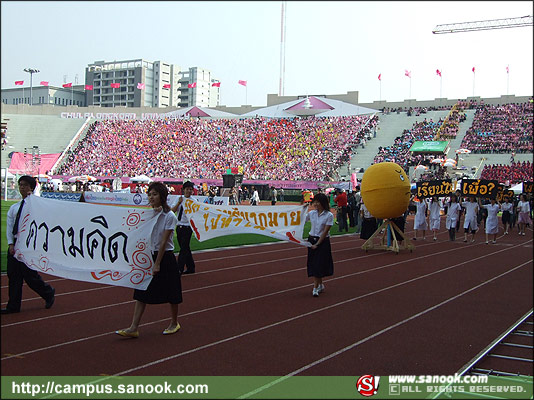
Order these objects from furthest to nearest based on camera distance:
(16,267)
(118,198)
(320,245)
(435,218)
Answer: (118,198)
(435,218)
(320,245)
(16,267)

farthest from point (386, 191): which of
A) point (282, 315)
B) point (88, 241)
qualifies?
point (88, 241)

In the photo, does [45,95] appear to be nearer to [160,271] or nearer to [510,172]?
[510,172]

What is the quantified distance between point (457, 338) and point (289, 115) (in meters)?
56.9

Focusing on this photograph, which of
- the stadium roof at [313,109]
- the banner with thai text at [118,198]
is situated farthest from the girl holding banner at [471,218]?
the stadium roof at [313,109]

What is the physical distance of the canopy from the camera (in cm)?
4797

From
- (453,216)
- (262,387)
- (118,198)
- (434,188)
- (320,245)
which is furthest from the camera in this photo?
(118,198)

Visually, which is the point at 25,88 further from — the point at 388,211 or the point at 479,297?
the point at 479,297

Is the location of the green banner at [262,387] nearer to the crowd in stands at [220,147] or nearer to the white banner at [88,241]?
the white banner at [88,241]

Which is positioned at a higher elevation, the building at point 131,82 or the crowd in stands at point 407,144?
the building at point 131,82

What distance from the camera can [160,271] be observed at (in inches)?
245

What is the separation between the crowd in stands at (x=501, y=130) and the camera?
156 ft

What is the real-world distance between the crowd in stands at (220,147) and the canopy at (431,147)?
227 inches

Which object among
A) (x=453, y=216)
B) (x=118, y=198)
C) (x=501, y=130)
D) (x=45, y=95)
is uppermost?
(x=45, y=95)

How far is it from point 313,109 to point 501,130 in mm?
19119
